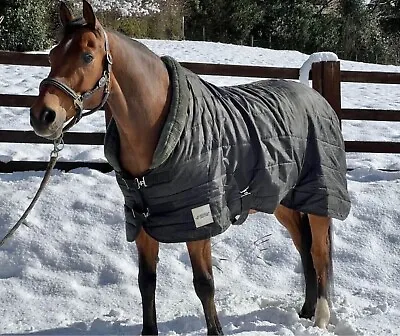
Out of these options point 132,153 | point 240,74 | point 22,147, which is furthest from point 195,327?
point 22,147

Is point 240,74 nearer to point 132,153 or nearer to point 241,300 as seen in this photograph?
point 241,300

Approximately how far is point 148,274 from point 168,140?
81 cm

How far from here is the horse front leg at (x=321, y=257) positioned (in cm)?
380

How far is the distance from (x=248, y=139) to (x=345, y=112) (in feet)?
8.63

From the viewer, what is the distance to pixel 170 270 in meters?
4.37

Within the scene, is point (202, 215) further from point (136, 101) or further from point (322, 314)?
point (322, 314)

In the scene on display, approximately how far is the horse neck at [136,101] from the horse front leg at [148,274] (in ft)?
1.48

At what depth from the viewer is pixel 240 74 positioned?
563 cm

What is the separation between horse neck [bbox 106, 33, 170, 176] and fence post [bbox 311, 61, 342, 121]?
274cm

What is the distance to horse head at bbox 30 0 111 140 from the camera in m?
2.57

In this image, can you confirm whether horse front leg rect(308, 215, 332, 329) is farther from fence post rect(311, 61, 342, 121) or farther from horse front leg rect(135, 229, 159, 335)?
fence post rect(311, 61, 342, 121)

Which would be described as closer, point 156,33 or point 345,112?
point 345,112

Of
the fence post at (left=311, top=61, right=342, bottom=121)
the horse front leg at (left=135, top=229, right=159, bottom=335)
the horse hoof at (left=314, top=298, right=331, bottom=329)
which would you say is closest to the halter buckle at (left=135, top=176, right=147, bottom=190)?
the horse front leg at (left=135, top=229, right=159, bottom=335)

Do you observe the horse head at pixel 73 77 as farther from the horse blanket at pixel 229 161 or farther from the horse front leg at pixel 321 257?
the horse front leg at pixel 321 257
